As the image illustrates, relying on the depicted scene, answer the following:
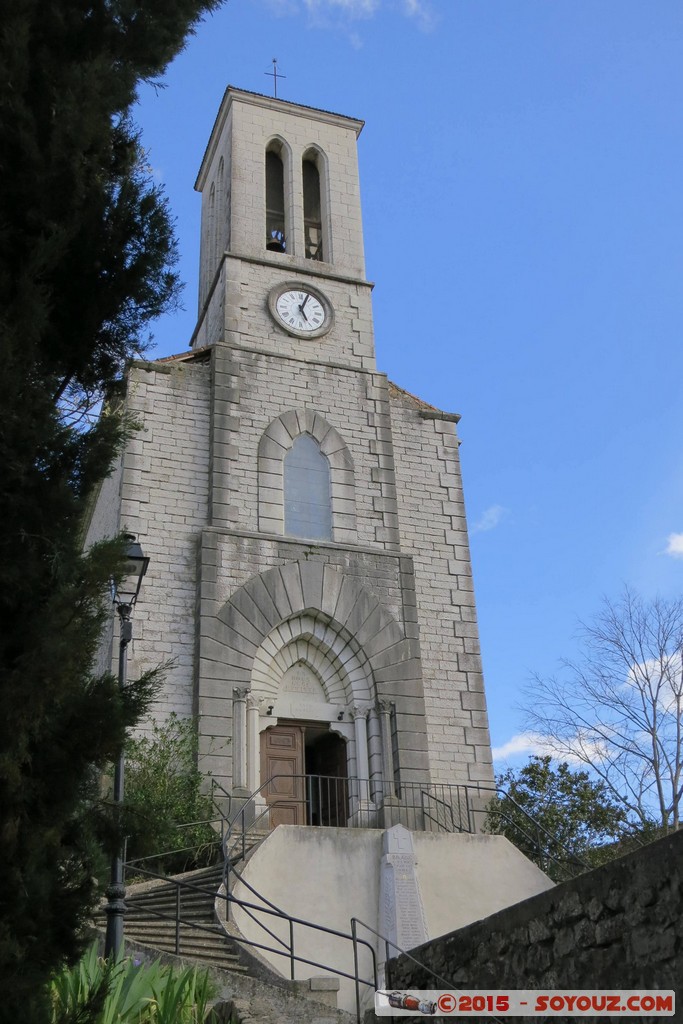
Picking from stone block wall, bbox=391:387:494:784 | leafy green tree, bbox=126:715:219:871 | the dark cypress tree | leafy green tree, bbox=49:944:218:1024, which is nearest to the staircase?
leafy green tree, bbox=126:715:219:871

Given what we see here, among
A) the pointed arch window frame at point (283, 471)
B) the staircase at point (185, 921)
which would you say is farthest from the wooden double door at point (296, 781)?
the staircase at point (185, 921)

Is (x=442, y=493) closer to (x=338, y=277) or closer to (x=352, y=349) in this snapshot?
(x=352, y=349)

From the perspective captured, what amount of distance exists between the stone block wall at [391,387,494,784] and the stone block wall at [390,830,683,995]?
8.79m

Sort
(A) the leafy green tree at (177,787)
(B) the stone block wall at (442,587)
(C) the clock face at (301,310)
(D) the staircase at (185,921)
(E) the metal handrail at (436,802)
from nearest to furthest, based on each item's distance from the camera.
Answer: (D) the staircase at (185,921), (A) the leafy green tree at (177,787), (E) the metal handrail at (436,802), (B) the stone block wall at (442,587), (C) the clock face at (301,310)

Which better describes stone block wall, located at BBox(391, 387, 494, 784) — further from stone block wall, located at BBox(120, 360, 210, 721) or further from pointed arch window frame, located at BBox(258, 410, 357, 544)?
stone block wall, located at BBox(120, 360, 210, 721)

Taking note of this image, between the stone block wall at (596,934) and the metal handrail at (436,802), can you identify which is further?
the metal handrail at (436,802)

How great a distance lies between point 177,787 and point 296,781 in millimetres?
2429

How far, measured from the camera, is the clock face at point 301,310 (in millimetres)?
17672

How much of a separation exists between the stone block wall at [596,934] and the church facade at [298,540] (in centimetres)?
710

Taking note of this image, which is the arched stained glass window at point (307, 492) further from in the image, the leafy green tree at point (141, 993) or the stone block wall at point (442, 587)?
the leafy green tree at point (141, 993)

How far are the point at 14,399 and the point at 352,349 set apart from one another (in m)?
13.5

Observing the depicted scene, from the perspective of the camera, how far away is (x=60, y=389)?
5535 mm

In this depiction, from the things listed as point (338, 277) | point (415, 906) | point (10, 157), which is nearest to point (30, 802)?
point (10, 157)

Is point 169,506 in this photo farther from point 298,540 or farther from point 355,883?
point 355,883
